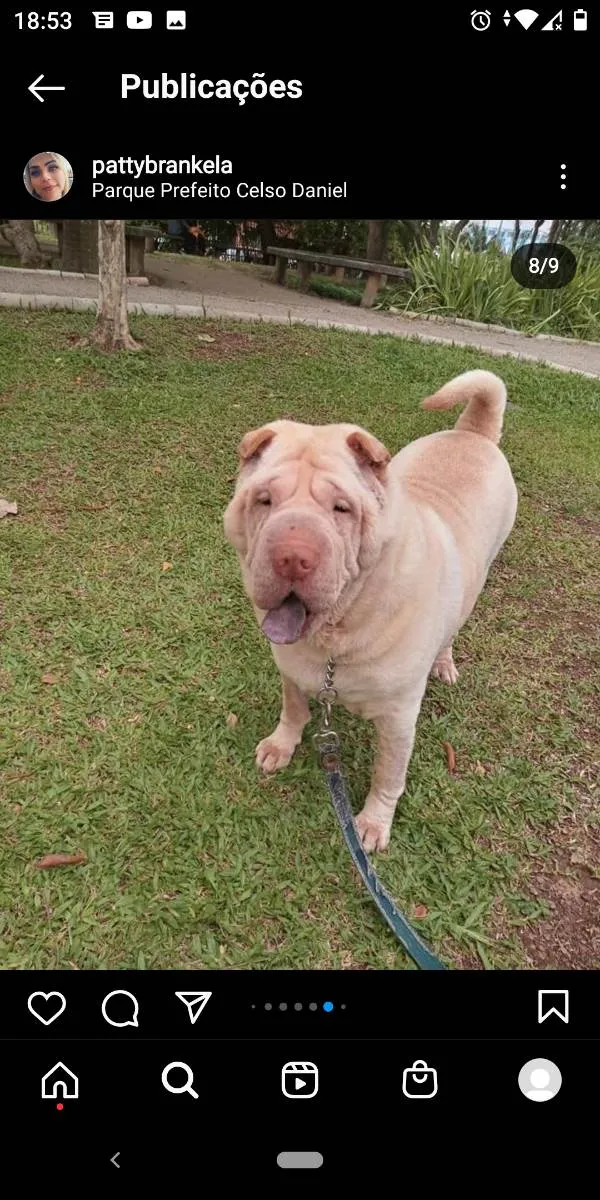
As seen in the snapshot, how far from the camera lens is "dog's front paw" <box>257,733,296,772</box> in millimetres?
2486

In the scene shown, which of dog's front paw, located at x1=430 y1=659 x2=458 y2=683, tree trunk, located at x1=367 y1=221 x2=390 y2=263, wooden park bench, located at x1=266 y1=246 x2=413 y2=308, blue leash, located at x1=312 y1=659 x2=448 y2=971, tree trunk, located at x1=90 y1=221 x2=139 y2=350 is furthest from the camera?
tree trunk, located at x1=367 y1=221 x2=390 y2=263

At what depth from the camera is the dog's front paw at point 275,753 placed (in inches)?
97.9

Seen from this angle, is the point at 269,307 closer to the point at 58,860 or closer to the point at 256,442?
the point at 256,442

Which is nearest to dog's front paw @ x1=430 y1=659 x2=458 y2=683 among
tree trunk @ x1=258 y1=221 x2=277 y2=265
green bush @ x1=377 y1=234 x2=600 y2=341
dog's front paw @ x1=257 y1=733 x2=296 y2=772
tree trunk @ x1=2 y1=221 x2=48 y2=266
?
dog's front paw @ x1=257 y1=733 x2=296 y2=772

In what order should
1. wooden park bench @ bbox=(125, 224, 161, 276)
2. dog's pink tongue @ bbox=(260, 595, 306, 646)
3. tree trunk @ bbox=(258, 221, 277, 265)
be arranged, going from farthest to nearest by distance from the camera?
tree trunk @ bbox=(258, 221, 277, 265), wooden park bench @ bbox=(125, 224, 161, 276), dog's pink tongue @ bbox=(260, 595, 306, 646)
